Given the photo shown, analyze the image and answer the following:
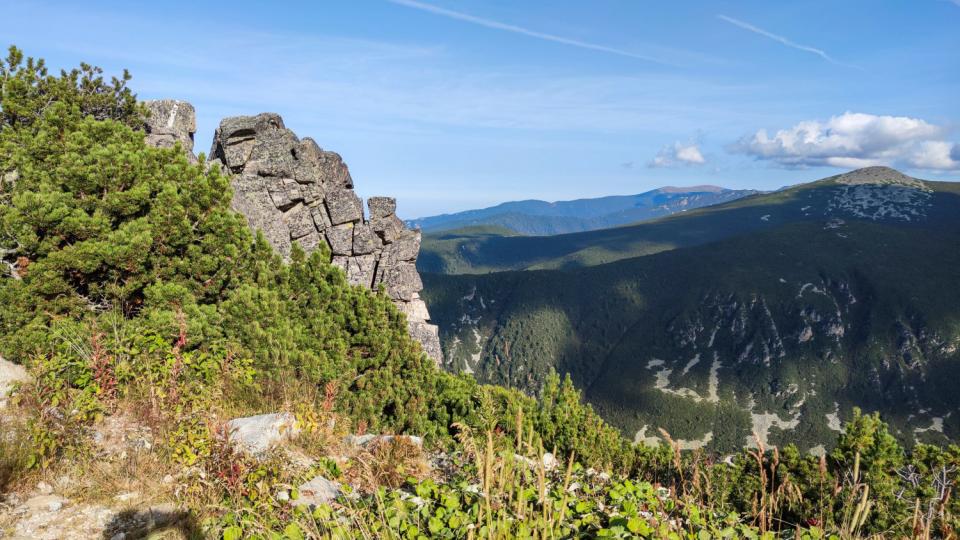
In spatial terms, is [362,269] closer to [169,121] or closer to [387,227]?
[387,227]

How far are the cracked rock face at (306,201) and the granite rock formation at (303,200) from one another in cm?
5

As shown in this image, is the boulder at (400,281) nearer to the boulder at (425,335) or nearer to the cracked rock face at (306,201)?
the cracked rock face at (306,201)

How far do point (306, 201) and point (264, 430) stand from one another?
86.7 ft

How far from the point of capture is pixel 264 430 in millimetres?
8859

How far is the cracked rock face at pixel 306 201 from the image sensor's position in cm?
2892

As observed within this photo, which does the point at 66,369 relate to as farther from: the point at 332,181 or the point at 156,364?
the point at 332,181

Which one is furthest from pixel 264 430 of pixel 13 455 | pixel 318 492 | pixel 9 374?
pixel 9 374

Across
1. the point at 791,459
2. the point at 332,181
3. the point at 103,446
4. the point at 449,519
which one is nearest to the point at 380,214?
the point at 332,181

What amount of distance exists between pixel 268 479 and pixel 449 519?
2.63m

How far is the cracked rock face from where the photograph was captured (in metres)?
28.9

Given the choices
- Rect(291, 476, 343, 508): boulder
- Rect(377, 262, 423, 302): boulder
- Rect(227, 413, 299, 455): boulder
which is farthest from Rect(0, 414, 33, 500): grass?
Rect(377, 262, 423, 302): boulder

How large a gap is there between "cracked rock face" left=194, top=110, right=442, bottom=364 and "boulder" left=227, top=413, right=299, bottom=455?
18902 millimetres

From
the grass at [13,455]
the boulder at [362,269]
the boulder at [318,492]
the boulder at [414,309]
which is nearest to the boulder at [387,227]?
the boulder at [362,269]

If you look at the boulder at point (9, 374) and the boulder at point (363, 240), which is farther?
the boulder at point (363, 240)
